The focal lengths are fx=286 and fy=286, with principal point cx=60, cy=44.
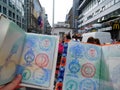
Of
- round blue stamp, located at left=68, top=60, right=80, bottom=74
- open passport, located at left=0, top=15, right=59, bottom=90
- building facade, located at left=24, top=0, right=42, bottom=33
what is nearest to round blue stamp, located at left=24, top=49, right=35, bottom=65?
open passport, located at left=0, top=15, right=59, bottom=90

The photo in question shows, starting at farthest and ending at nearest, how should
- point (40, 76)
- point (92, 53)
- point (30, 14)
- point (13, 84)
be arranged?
point (30, 14) < point (92, 53) < point (40, 76) < point (13, 84)

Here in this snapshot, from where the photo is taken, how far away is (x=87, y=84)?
3.04 m

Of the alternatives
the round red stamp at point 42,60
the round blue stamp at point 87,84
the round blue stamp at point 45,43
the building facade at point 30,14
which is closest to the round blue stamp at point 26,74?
the round red stamp at point 42,60

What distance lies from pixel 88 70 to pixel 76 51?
243mm

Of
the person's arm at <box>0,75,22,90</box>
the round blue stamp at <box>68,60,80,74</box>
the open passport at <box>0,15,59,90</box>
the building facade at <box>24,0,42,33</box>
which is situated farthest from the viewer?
the building facade at <box>24,0,42,33</box>

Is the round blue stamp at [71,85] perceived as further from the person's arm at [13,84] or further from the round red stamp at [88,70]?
the person's arm at [13,84]

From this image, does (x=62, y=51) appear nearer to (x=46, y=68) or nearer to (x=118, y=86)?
(x=46, y=68)

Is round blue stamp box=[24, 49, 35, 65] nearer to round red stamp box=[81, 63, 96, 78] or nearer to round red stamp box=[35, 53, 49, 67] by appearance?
round red stamp box=[35, 53, 49, 67]

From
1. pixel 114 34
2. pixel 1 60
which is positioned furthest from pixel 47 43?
pixel 114 34

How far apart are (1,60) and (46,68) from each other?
2.02ft

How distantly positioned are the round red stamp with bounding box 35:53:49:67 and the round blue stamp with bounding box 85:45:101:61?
1.44 feet

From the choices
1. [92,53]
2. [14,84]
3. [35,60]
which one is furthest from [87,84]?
[14,84]

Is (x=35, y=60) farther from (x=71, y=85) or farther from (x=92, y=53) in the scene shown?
(x=92, y=53)

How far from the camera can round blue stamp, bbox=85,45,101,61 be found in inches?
121
